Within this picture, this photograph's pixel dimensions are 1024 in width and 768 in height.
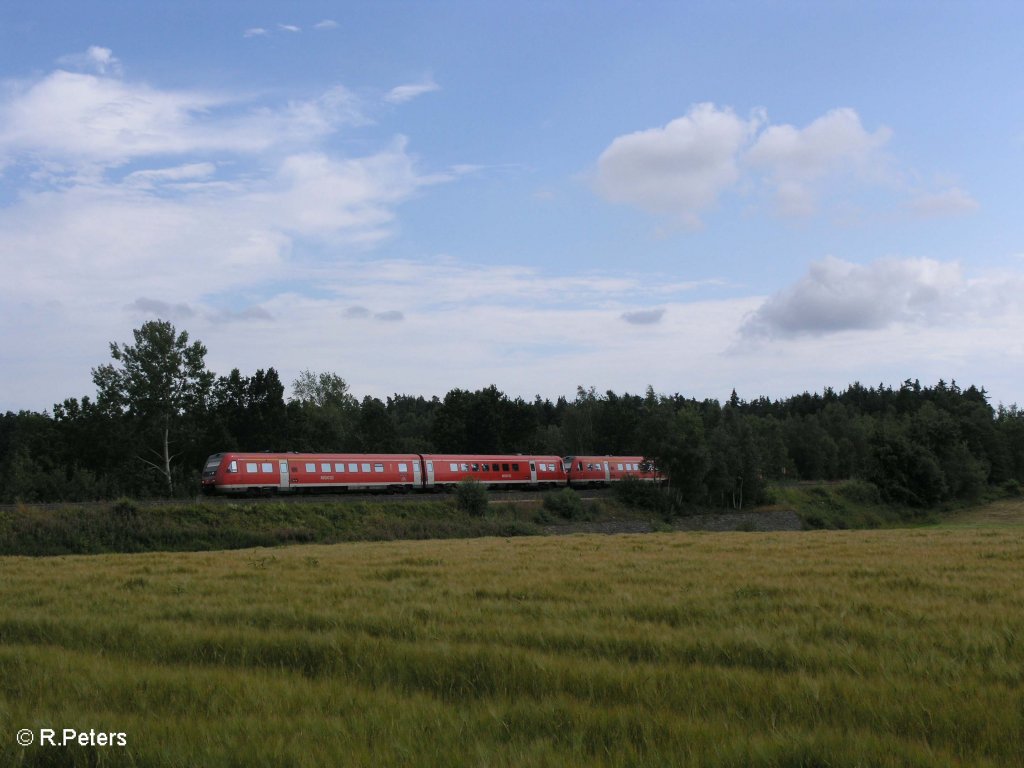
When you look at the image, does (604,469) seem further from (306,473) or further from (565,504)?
(306,473)

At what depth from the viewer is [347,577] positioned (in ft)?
46.8

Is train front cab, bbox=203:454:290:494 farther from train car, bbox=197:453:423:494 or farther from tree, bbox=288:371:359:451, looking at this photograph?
tree, bbox=288:371:359:451

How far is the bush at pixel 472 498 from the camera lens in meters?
51.8

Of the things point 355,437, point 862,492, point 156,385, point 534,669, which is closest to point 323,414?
point 355,437

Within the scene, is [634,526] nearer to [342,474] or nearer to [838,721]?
[342,474]

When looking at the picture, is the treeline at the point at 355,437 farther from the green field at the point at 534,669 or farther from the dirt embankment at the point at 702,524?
the green field at the point at 534,669

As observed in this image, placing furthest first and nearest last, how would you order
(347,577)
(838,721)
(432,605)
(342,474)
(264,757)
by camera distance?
(342,474) → (347,577) → (432,605) → (838,721) → (264,757)

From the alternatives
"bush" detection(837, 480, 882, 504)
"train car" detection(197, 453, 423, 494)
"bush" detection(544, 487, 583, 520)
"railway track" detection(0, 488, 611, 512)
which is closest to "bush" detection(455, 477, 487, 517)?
"railway track" detection(0, 488, 611, 512)

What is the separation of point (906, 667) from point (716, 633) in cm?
189

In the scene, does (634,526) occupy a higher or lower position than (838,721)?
lower

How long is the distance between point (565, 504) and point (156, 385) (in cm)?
3323

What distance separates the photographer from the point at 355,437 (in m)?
103

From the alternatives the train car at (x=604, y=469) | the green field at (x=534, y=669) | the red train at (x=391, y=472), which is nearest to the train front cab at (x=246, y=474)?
the red train at (x=391, y=472)

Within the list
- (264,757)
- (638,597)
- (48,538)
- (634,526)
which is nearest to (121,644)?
(264,757)
